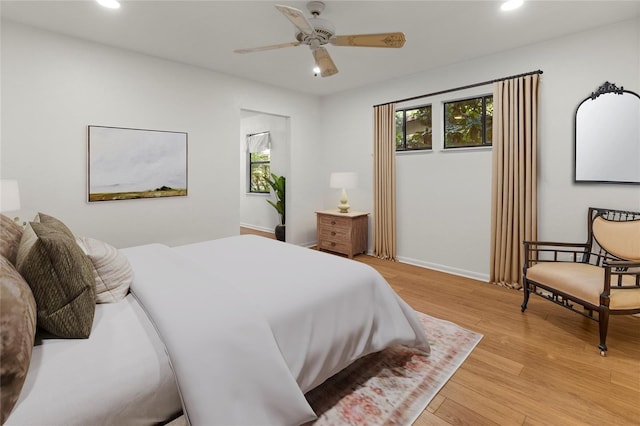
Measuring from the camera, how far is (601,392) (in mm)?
1795

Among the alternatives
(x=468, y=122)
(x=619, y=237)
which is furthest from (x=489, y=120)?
(x=619, y=237)

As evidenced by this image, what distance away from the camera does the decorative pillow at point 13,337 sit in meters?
0.86

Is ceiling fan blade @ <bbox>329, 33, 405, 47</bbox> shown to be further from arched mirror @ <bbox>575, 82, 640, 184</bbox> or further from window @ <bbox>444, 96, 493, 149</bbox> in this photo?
arched mirror @ <bbox>575, 82, 640, 184</bbox>

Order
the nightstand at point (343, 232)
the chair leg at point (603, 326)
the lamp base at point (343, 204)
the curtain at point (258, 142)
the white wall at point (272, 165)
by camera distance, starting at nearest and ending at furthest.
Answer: the chair leg at point (603, 326), the nightstand at point (343, 232), the lamp base at point (343, 204), the white wall at point (272, 165), the curtain at point (258, 142)

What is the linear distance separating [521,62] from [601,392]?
3132mm

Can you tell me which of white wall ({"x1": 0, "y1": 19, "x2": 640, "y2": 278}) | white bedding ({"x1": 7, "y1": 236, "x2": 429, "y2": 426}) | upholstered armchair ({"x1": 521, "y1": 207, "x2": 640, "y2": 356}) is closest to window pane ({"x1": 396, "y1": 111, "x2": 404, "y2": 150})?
white wall ({"x1": 0, "y1": 19, "x2": 640, "y2": 278})

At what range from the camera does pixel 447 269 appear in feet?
13.4

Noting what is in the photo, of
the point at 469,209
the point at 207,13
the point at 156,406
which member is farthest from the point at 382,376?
the point at 207,13

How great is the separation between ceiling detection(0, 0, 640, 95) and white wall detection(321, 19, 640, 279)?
0.20m

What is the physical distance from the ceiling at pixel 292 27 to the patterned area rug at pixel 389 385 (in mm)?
2681

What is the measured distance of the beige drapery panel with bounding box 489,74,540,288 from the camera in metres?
3.28

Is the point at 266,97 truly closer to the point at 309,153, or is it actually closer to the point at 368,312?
the point at 309,153

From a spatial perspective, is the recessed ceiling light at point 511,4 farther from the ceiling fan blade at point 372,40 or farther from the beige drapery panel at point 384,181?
the beige drapery panel at point 384,181

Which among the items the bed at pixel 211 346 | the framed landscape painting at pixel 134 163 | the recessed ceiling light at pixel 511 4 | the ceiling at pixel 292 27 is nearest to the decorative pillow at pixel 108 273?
the bed at pixel 211 346
